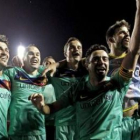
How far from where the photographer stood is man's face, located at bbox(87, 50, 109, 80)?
9.10ft

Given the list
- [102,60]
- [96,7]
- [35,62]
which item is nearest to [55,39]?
[96,7]

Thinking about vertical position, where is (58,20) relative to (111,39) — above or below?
above

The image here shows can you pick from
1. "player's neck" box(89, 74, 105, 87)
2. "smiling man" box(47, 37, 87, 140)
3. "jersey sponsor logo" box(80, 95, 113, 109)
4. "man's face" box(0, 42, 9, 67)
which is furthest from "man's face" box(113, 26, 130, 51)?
"man's face" box(0, 42, 9, 67)

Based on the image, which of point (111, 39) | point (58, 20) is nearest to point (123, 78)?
point (111, 39)

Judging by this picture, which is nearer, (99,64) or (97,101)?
(97,101)

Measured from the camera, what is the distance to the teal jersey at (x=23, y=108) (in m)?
3.82

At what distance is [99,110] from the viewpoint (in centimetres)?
266

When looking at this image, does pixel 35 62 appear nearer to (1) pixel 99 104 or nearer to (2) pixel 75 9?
(1) pixel 99 104

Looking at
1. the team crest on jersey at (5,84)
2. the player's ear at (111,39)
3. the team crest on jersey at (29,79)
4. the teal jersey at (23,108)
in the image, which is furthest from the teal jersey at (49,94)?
the player's ear at (111,39)

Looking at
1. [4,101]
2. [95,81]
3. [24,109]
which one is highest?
[95,81]

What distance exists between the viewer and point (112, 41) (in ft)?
13.1

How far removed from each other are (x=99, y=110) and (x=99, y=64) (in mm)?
419

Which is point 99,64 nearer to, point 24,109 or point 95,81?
point 95,81

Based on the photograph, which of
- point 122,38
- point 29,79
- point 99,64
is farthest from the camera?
point 29,79
